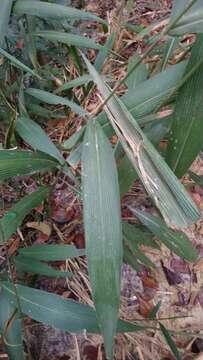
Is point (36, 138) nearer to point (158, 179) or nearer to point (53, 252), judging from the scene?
point (53, 252)

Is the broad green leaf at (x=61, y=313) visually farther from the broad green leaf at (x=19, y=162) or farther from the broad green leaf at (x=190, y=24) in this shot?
the broad green leaf at (x=190, y=24)

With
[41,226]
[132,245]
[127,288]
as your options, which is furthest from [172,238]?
[41,226]

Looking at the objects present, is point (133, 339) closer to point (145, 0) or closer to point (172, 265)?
point (172, 265)

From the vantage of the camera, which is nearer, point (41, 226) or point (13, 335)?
point (13, 335)

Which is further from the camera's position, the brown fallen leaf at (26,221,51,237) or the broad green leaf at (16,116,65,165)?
the brown fallen leaf at (26,221,51,237)

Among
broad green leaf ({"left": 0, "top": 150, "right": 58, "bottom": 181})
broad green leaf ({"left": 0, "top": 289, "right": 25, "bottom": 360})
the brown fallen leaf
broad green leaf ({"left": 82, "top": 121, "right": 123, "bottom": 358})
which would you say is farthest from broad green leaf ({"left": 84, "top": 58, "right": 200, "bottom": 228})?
the brown fallen leaf

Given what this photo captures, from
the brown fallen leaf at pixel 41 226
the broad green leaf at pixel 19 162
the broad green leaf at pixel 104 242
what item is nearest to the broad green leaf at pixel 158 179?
the broad green leaf at pixel 104 242

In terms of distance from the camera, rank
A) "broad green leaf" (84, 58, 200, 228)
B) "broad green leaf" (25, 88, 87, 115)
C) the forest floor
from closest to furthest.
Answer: "broad green leaf" (84, 58, 200, 228), "broad green leaf" (25, 88, 87, 115), the forest floor

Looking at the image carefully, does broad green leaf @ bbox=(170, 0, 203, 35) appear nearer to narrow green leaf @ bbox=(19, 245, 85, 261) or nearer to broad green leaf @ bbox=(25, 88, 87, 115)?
broad green leaf @ bbox=(25, 88, 87, 115)
